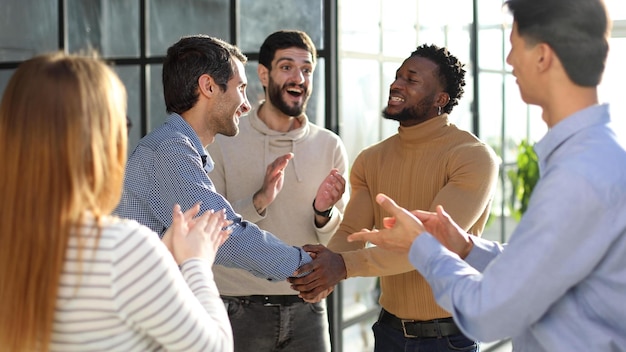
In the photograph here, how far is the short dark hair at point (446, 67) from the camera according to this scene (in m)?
3.29

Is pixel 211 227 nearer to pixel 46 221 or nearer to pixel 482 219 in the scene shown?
pixel 46 221

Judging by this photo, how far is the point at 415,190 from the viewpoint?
3078mm

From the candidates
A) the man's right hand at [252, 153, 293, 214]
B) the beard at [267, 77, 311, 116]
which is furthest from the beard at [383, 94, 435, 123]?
the beard at [267, 77, 311, 116]

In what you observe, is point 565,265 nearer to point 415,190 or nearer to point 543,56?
point 543,56

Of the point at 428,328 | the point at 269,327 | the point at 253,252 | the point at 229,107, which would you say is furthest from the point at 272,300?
the point at 229,107

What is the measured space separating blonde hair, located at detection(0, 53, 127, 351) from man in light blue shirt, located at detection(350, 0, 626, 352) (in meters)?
0.73

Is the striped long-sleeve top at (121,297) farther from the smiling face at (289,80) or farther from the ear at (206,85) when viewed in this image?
the smiling face at (289,80)

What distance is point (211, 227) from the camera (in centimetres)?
184

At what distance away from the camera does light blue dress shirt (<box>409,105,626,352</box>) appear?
1579mm

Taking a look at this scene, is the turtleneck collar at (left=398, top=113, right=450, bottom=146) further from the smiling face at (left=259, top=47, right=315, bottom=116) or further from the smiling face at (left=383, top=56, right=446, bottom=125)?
the smiling face at (left=259, top=47, right=315, bottom=116)

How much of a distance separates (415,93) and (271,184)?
0.67 meters

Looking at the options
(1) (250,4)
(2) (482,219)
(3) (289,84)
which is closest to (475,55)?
(1) (250,4)

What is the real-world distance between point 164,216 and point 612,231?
4.46 feet

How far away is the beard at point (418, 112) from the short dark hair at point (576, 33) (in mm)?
1419
